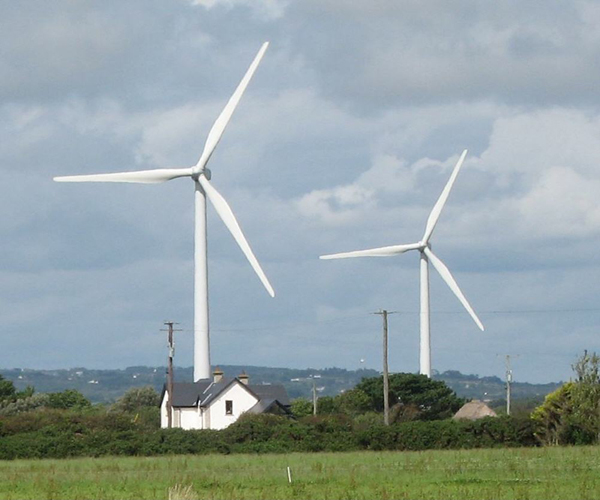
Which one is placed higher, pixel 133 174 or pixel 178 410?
pixel 133 174

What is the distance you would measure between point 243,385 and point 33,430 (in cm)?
3658

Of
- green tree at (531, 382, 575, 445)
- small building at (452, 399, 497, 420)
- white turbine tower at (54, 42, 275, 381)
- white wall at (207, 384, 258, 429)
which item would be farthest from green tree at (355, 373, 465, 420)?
green tree at (531, 382, 575, 445)

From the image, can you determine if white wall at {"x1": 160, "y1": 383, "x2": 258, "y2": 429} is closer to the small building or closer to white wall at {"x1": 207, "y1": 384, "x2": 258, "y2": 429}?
white wall at {"x1": 207, "y1": 384, "x2": 258, "y2": 429}

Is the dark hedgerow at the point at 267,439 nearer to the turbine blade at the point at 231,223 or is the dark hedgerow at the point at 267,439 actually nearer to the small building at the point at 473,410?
the turbine blade at the point at 231,223

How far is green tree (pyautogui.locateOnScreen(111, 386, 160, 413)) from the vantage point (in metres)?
158

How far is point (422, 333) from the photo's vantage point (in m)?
107

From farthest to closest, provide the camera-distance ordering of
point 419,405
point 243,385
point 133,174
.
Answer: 1. point 419,405
2. point 243,385
3. point 133,174

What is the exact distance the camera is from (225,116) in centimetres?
8275

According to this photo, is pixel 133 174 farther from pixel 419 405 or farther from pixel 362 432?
pixel 419 405

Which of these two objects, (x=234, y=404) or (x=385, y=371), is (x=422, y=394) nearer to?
(x=234, y=404)

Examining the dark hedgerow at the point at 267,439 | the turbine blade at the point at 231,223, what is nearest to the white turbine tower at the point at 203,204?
the turbine blade at the point at 231,223

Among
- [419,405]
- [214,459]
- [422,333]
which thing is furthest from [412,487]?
[419,405]

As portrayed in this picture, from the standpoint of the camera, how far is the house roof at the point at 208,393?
106375mm

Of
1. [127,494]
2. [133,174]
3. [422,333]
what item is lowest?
[127,494]
